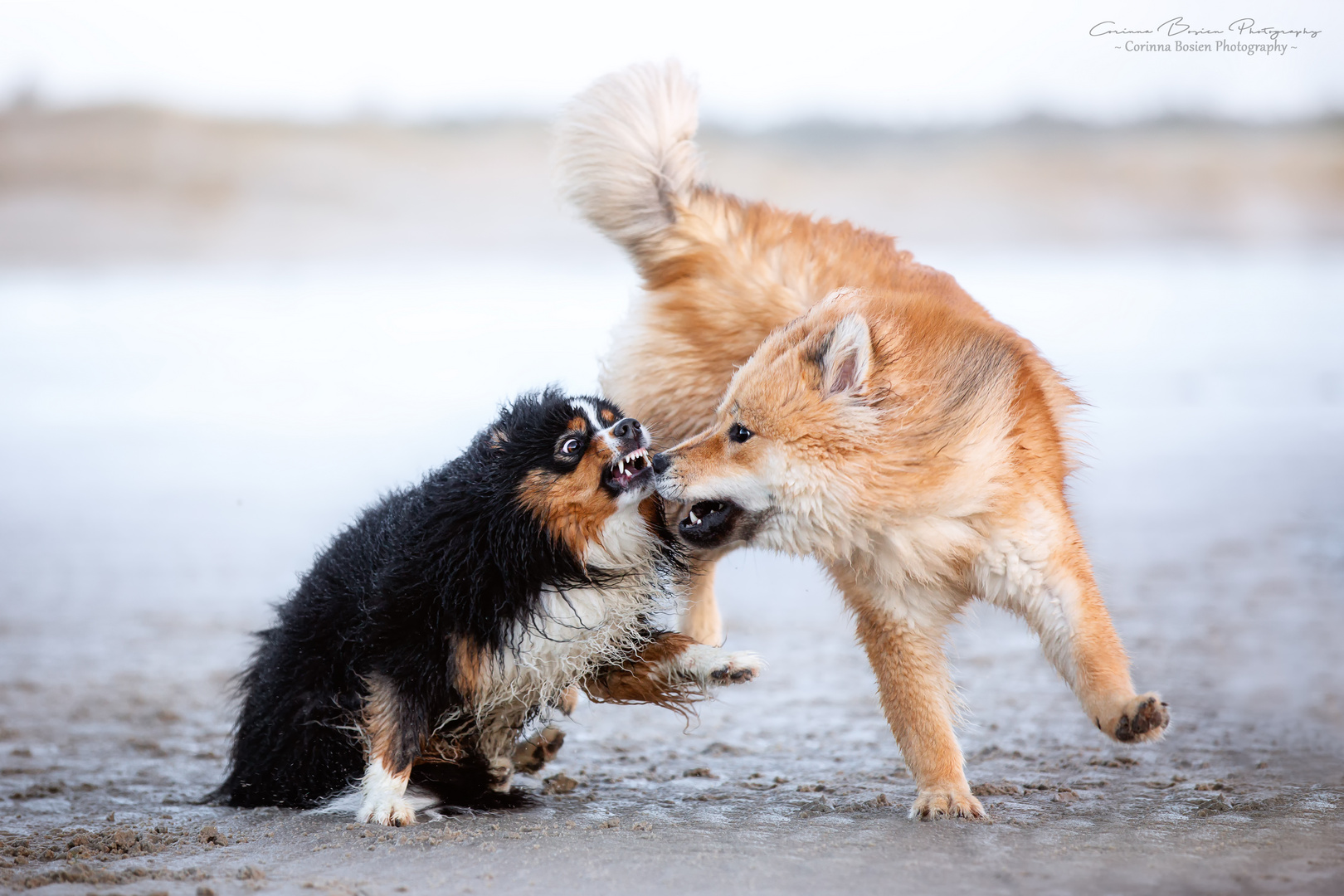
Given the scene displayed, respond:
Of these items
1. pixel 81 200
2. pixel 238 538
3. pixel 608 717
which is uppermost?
pixel 81 200

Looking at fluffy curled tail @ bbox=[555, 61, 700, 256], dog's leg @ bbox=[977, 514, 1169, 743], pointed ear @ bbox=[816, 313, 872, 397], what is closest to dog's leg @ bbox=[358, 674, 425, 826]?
pointed ear @ bbox=[816, 313, 872, 397]

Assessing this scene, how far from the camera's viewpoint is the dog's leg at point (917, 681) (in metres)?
4.02

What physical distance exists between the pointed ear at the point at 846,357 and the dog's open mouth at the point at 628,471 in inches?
25.3

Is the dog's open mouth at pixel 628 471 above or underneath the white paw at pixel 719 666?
above

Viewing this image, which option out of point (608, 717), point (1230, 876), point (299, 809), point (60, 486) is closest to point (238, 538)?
point (60, 486)

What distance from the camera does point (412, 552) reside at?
3.97 metres

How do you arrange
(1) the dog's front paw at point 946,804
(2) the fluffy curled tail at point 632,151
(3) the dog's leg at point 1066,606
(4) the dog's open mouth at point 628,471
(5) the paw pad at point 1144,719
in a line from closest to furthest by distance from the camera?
(5) the paw pad at point 1144,719 < (3) the dog's leg at point 1066,606 < (1) the dog's front paw at point 946,804 < (4) the dog's open mouth at point 628,471 < (2) the fluffy curled tail at point 632,151

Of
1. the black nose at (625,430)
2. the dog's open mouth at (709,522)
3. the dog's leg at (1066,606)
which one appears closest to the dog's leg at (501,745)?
the dog's open mouth at (709,522)

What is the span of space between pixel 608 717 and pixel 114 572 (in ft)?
16.7

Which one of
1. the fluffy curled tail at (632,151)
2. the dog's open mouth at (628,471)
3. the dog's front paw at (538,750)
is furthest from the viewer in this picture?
the fluffy curled tail at (632,151)

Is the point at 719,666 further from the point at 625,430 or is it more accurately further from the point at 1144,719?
the point at 1144,719

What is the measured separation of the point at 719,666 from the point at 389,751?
1113mm

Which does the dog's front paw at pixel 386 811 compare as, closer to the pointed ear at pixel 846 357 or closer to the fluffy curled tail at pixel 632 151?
the pointed ear at pixel 846 357

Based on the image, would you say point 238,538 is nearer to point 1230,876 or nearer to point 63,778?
point 63,778
